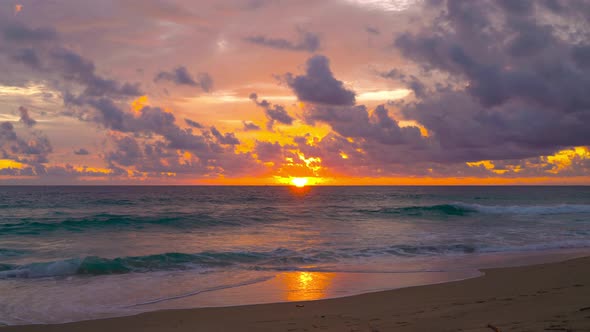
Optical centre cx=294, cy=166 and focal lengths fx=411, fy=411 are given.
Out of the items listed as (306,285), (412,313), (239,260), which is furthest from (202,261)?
(412,313)

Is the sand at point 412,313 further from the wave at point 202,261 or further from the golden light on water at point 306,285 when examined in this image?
the wave at point 202,261

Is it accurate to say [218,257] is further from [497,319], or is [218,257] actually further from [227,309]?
[497,319]

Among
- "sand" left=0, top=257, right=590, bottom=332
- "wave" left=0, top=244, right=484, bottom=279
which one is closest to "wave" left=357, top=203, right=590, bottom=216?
"wave" left=0, top=244, right=484, bottom=279

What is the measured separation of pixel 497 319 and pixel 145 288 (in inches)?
354

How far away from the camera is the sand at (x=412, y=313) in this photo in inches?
252

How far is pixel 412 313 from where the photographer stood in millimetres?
7684

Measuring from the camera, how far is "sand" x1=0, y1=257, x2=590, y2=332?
6.39 metres

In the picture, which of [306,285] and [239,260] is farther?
[239,260]

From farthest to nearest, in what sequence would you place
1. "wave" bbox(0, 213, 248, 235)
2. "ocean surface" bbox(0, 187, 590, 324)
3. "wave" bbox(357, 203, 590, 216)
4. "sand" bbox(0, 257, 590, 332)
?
"wave" bbox(357, 203, 590, 216) → "wave" bbox(0, 213, 248, 235) → "ocean surface" bbox(0, 187, 590, 324) → "sand" bbox(0, 257, 590, 332)

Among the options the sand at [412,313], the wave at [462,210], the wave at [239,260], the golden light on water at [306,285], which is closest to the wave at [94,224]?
the wave at [239,260]

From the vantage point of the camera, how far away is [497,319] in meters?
6.48

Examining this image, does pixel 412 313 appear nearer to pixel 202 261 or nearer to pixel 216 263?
pixel 216 263

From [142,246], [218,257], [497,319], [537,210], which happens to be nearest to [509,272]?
[497,319]

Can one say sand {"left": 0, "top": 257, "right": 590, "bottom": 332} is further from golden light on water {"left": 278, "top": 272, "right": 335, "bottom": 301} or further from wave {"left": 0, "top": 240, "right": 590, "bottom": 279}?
Result: wave {"left": 0, "top": 240, "right": 590, "bottom": 279}
